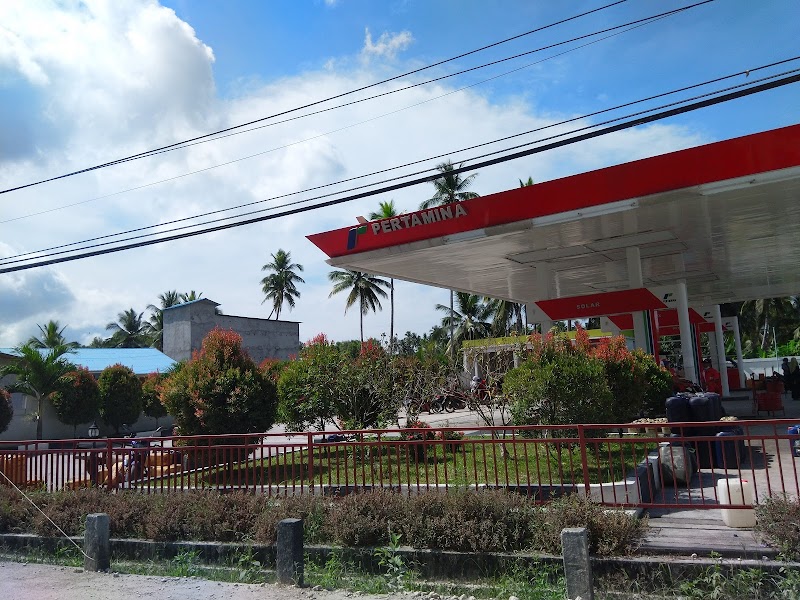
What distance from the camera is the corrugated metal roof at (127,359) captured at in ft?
114

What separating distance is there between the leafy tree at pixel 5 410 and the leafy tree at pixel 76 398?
5.31 ft

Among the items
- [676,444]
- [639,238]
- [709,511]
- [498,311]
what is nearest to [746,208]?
[639,238]

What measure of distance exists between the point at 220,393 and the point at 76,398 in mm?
18672

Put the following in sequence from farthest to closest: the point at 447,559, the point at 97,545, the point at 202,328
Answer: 1. the point at 202,328
2. the point at 97,545
3. the point at 447,559

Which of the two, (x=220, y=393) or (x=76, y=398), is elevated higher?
(x=76, y=398)

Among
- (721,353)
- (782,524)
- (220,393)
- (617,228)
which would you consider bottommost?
(782,524)

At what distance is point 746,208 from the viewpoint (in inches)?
527

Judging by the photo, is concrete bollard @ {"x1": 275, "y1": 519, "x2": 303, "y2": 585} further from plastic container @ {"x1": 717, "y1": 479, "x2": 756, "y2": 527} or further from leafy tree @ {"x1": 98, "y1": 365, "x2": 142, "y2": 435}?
leafy tree @ {"x1": 98, "y1": 365, "x2": 142, "y2": 435}

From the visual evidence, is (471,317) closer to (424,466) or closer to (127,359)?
(127,359)

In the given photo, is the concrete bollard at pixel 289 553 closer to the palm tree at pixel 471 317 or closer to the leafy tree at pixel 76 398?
the leafy tree at pixel 76 398

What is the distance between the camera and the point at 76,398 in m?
27.1

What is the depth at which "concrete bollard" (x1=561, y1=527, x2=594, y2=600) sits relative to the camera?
5.08m

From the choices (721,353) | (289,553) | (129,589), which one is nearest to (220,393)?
(129,589)

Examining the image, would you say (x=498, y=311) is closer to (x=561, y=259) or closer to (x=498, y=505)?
(x=561, y=259)
